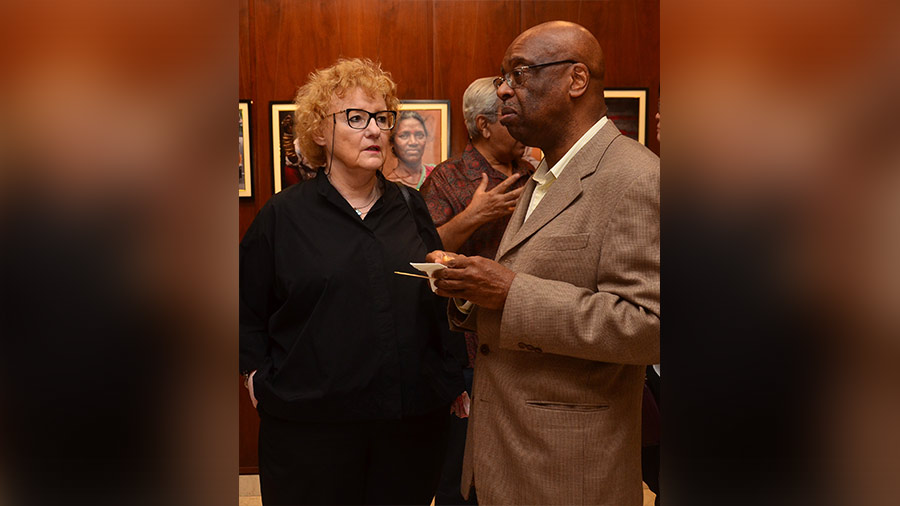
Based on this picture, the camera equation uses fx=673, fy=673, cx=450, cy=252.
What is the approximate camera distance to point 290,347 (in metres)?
2.12

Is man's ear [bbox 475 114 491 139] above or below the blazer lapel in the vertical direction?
above

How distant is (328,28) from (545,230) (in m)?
3.06

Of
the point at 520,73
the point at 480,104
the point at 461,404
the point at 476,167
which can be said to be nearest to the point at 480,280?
the point at 520,73

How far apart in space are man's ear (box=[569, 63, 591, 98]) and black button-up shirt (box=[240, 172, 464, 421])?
2.70 ft

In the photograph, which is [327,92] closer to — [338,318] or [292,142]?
[338,318]

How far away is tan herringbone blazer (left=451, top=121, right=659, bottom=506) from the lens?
1.43 metres

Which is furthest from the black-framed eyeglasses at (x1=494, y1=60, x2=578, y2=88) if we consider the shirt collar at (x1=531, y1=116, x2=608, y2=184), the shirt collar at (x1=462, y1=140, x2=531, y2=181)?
the shirt collar at (x1=462, y1=140, x2=531, y2=181)

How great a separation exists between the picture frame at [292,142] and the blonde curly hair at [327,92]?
179 cm

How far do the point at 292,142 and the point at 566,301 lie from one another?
123 inches

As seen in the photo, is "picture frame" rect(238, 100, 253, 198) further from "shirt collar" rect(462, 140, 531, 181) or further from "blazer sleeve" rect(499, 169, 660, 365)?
"blazer sleeve" rect(499, 169, 660, 365)

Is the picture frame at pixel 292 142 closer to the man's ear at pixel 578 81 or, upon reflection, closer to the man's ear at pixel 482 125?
the man's ear at pixel 482 125

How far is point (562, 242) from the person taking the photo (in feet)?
5.01
